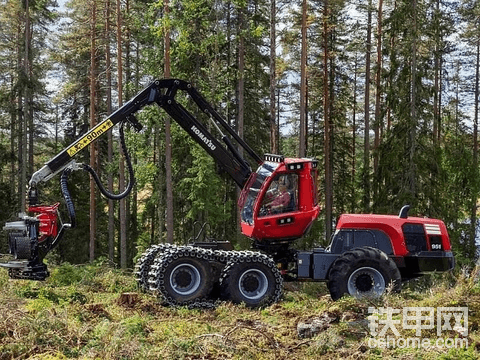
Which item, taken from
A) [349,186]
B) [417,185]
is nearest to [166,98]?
[417,185]

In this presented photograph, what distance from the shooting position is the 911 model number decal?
11.4 metres

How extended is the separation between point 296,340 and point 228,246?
477cm

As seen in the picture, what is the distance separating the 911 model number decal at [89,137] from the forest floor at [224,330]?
306cm

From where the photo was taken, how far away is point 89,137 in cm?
1152

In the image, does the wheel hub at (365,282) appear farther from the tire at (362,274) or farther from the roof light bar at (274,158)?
the roof light bar at (274,158)

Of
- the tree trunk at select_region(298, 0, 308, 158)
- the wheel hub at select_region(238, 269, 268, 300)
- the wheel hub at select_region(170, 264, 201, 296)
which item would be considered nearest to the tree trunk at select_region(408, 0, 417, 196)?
the tree trunk at select_region(298, 0, 308, 158)

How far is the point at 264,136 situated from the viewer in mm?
31859

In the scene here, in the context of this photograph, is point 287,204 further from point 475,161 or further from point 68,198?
point 475,161

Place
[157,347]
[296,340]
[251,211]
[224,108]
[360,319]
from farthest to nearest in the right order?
[224,108] < [251,211] < [360,319] < [296,340] < [157,347]

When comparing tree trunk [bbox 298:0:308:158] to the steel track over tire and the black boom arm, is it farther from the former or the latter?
the steel track over tire

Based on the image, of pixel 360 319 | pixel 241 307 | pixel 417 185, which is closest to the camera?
pixel 360 319

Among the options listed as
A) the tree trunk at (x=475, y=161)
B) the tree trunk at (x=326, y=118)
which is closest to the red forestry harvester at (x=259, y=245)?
the tree trunk at (x=475, y=161)

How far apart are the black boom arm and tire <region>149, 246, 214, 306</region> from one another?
253 centimetres

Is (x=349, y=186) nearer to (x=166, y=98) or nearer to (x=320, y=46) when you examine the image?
(x=320, y=46)
